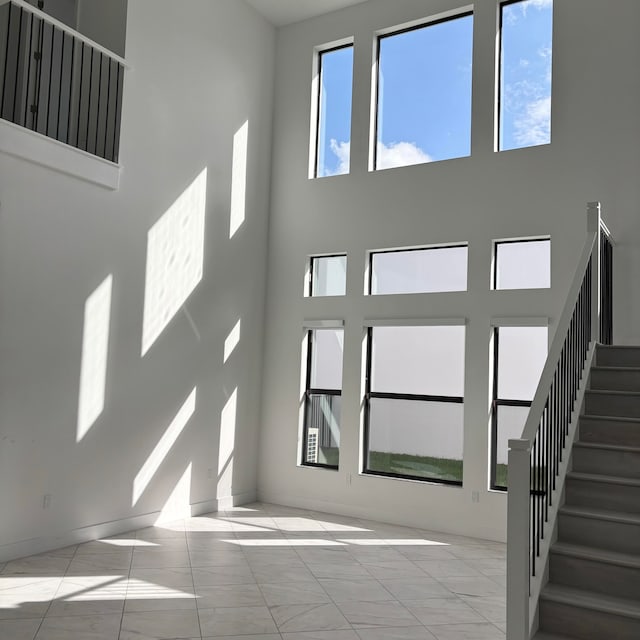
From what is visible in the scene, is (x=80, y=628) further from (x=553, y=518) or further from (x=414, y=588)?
(x=553, y=518)

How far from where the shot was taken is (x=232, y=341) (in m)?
7.58

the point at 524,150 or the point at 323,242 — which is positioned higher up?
the point at 524,150

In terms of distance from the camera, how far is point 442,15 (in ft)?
23.6

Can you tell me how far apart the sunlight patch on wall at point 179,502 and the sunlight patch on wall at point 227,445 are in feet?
1.68

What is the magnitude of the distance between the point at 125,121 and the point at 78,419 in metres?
2.84

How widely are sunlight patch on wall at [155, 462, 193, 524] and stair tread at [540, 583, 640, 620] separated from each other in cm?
420

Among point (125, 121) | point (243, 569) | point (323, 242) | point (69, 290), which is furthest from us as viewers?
point (323, 242)

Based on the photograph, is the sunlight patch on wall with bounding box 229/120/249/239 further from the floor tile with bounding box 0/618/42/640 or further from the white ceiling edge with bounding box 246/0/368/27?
the floor tile with bounding box 0/618/42/640

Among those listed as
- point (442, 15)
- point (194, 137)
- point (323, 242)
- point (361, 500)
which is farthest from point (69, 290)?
point (442, 15)

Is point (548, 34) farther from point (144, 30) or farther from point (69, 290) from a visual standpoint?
point (69, 290)

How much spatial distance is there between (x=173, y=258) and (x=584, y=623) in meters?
4.99

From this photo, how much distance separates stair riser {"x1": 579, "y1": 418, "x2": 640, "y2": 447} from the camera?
4.25 m

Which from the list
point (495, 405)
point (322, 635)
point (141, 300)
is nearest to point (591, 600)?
point (322, 635)

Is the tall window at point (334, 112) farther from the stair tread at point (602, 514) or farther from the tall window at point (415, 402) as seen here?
the stair tread at point (602, 514)
